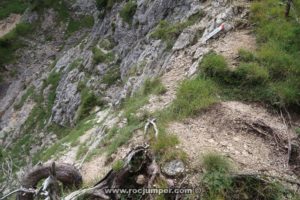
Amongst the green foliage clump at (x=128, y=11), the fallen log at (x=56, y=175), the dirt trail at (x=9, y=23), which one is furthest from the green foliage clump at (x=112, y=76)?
the dirt trail at (x=9, y=23)

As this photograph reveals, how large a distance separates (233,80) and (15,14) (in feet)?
133

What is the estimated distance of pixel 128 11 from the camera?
87.1 feet

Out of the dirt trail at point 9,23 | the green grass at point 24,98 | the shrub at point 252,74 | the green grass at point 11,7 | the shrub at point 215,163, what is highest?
the shrub at point 215,163

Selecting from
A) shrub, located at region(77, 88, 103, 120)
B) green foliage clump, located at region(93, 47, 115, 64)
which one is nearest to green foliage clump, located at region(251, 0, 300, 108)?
shrub, located at region(77, 88, 103, 120)

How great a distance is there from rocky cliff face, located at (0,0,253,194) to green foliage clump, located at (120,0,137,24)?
0.71 ft

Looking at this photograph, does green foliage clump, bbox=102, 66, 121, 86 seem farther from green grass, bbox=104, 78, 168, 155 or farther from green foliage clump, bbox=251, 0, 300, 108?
green foliage clump, bbox=251, 0, 300, 108

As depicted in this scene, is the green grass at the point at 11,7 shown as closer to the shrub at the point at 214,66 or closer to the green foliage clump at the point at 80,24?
the green foliage clump at the point at 80,24

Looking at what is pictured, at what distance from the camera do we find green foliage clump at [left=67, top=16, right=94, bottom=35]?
41.5 m

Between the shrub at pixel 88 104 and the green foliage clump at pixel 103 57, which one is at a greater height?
the green foliage clump at pixel 103 57

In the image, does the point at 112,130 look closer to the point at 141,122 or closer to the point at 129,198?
the point at 141,122

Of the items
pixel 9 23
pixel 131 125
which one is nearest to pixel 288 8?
pixel 131 125

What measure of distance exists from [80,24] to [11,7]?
37.3ft

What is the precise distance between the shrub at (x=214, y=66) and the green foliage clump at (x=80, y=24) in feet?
100

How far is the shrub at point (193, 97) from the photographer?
35.0ft
